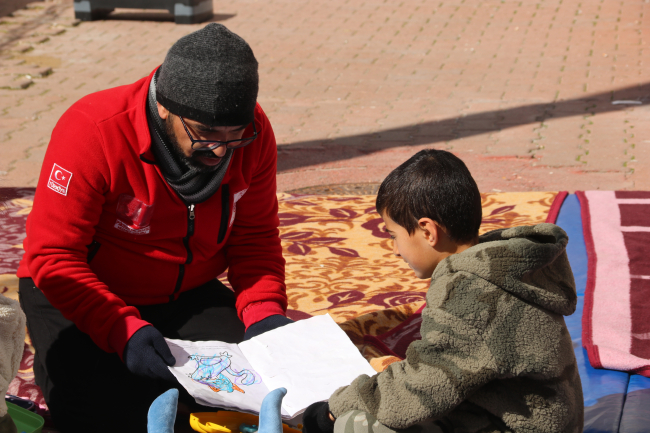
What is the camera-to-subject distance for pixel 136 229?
2.26 metres

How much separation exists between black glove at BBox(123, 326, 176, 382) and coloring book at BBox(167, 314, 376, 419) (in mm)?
37

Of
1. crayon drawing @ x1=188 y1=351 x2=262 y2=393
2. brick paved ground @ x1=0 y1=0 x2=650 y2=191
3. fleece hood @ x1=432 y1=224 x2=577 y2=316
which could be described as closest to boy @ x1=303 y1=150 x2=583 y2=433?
fleece hood @ x1=432 y1=224 x2=577 y2=316

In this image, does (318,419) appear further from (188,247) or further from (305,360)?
(188,247)

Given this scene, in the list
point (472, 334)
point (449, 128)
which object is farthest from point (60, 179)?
point (449, 128)

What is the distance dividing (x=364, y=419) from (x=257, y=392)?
409 mm

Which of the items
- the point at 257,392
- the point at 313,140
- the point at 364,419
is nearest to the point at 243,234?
the point at 257,392

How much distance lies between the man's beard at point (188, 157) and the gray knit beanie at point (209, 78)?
90 millimetres

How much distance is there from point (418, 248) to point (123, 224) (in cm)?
98

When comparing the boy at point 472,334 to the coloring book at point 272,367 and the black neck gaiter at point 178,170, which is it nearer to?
the coloring book at point 272,367

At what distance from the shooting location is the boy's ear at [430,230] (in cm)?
174

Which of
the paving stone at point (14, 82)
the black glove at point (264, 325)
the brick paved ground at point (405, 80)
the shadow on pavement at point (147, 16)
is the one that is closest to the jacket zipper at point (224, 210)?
the black glove at point (264, 325)

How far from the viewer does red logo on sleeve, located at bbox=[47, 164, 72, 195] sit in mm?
2121

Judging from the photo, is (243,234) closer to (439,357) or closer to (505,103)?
(439,357)

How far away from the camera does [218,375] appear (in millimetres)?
2051
